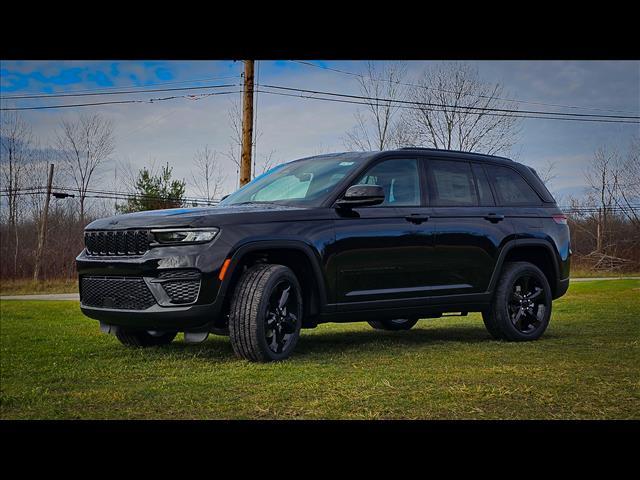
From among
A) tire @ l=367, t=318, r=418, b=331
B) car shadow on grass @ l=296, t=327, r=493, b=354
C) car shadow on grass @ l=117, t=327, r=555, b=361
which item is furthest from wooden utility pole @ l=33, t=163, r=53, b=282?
car shadow on grass @ l=296, t=327, r=493, b=354

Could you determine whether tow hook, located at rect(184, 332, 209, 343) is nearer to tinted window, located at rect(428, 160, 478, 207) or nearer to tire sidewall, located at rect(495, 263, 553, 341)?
tinted window, located at rect(428, 160, 478, 207)

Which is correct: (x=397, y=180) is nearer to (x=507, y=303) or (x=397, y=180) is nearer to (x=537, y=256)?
(x=507, y=303)

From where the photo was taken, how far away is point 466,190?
7.70m

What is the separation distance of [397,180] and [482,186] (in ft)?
4.06

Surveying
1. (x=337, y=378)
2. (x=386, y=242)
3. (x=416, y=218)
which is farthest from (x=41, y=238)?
(x=337, y=378)

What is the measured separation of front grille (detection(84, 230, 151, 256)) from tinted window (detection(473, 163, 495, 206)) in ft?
12.0

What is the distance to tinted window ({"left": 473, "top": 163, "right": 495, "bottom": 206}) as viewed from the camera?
25.7 ft
